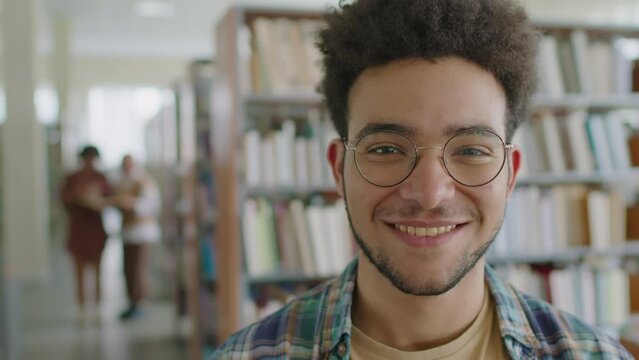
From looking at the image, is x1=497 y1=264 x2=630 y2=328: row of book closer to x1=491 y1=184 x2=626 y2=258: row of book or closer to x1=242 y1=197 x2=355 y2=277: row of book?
x1=491 y1=184 x2=626 y2=258: row of book

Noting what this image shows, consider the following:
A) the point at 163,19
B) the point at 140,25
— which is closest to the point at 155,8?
the point at 163,19

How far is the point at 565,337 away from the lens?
3.38 ft

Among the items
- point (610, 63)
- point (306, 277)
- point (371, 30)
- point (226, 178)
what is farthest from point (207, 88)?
point (371, 30)

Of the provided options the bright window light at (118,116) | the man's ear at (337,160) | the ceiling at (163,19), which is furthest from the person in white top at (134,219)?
the bright window light at (118,116)

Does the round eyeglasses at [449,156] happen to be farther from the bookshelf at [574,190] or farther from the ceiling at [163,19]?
the ceiling at [163,19]

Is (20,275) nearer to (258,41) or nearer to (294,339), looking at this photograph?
(258,41)

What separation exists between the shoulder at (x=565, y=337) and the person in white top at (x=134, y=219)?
4.76 meters

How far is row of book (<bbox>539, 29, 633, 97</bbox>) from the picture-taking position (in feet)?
11.3

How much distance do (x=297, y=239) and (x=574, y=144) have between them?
157 centimetres

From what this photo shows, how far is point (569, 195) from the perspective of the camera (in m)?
3.43

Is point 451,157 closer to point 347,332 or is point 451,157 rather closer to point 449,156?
point 449,156

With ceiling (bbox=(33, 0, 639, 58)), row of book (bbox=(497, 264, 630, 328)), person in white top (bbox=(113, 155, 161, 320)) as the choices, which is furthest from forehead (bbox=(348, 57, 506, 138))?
ceiling (bbox=(33, 0, 639, 58))

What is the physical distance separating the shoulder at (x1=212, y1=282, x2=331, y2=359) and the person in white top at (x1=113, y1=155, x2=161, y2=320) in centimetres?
457

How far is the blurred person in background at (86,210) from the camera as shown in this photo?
5629mm
